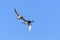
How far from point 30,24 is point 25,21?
3.03 meters

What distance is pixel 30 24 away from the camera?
58.5 meters

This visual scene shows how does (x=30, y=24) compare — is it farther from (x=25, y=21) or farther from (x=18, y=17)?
(x=18, y=17)

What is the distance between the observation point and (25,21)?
5891 centimetres

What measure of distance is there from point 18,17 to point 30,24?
24.6ft

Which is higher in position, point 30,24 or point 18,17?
point 18,17

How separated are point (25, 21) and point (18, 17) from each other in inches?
177

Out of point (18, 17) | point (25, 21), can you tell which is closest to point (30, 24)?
point (25, 21)

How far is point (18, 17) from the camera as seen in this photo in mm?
60250
